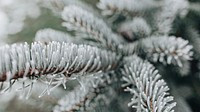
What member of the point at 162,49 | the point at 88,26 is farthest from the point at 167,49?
the point at 88,26

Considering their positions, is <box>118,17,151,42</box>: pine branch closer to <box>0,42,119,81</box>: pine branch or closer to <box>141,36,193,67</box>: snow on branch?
<box>141,36,193,67</box>: snow on branch

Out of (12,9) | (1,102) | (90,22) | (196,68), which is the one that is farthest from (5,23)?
(196,68)

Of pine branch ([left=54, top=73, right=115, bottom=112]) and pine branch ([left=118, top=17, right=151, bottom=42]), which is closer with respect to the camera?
pine branch ([left=54, top=73, right=115, bottom=112])

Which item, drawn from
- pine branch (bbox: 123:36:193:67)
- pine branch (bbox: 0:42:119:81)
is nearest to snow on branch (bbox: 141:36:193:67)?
pine branch (bbox: 123:36:193:67)

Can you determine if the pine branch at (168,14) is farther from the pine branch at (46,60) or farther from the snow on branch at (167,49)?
the pine branch at (46,60)

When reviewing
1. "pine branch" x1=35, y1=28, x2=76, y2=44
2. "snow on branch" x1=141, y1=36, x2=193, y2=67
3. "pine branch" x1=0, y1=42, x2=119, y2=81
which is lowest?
"pine branch" x1=0, y1=42, x2=119, y2=81

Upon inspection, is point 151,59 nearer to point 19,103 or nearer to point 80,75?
point 80,75

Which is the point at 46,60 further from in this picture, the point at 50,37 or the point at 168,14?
the point at 168,14
